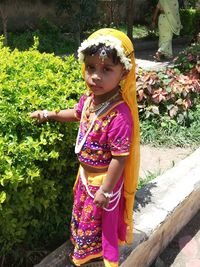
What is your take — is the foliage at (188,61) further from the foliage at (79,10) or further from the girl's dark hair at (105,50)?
the foliage at (79,10)

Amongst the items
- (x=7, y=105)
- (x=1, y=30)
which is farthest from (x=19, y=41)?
(x=7, y=105)

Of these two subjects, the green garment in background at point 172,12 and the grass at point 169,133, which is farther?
the green garment in background at point 172,12

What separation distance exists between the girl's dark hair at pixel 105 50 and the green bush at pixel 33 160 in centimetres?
50

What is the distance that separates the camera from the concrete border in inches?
96.2

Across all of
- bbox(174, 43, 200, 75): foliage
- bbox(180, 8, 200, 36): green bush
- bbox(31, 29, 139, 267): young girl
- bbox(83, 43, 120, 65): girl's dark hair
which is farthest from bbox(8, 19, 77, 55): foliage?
bbox(83, 43, 120, 65): girl's dark hair

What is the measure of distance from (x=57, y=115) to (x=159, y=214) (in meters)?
1.10

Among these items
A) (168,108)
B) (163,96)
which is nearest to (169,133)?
(168,108)

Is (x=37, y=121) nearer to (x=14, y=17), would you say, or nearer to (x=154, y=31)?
(x=14, y=17)

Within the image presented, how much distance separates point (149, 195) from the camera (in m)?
3.02

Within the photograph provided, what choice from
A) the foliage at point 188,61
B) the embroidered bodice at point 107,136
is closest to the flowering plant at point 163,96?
the foliage at point 188,61

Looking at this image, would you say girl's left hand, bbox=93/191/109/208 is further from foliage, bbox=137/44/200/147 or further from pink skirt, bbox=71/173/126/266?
foliage, bbox=137/44/200/147

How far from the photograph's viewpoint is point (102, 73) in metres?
1.87

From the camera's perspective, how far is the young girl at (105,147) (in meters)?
1.87

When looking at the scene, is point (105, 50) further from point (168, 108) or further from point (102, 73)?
point (168, 108)
